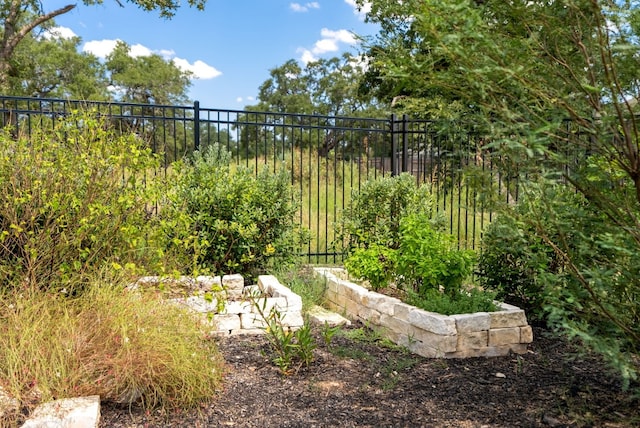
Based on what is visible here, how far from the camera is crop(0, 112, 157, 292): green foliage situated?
4094mm

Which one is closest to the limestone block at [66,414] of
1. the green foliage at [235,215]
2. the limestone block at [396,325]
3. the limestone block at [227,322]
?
the limestone block at [227,322]

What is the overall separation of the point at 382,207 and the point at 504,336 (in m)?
2.25

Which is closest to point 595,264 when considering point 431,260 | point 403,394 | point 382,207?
point 403,394

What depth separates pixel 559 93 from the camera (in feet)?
7.97

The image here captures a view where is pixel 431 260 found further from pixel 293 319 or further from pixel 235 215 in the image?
pixel 235 215

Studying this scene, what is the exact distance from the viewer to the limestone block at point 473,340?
4176 millimetres

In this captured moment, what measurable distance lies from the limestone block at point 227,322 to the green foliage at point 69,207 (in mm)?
792

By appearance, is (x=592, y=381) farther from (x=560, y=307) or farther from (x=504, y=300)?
(x=504, y=300)

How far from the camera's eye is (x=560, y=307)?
2748 millimetres

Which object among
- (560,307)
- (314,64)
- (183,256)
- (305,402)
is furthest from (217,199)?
(314,64)

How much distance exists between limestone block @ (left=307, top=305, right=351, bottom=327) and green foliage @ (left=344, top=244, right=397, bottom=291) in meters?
0.46

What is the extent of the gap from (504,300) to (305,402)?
2.84 metres

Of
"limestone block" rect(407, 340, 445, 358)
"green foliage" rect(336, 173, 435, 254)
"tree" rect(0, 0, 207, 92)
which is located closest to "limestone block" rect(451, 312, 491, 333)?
"limestone block" rect(407, 340, 445, 358)

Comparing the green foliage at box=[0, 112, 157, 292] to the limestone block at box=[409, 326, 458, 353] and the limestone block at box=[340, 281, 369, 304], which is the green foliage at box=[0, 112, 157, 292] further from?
the limestone block at box=[409, 326, 458, 353]
